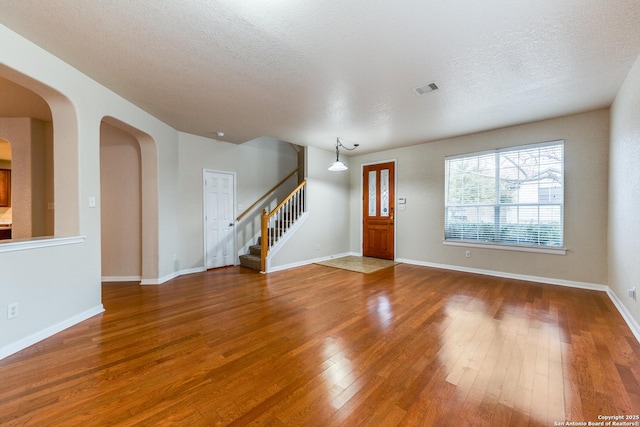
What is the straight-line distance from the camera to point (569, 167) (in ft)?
13.6

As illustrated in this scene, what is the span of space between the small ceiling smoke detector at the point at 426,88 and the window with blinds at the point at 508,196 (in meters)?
2.52

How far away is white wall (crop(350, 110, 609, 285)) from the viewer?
394 centimetres

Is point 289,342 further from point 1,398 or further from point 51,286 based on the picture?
point 51,286

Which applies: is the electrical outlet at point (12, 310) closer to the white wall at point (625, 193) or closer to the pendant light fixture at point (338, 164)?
the pendant light fixture at point (338, 164)

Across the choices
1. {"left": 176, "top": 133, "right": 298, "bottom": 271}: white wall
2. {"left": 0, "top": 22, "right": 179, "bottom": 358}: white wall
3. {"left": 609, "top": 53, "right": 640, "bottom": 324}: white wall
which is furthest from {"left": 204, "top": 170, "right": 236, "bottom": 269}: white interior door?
{"left": 609, "top": 53, "right": 640, "bottom": 324}: white wall

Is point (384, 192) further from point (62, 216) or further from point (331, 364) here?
point (62, 216)

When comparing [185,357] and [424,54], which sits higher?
[424,54]

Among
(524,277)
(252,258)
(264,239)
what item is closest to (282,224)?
(264,239)

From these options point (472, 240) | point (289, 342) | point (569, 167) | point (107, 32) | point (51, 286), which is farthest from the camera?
point (472, 240)

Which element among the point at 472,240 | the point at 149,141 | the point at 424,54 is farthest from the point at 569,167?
the point at 149,141

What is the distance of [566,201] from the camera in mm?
4164

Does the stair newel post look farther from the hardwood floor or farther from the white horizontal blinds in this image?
the white horizontal blinds

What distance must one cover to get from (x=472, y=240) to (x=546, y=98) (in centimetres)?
267

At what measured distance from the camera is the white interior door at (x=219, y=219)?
210 inches
